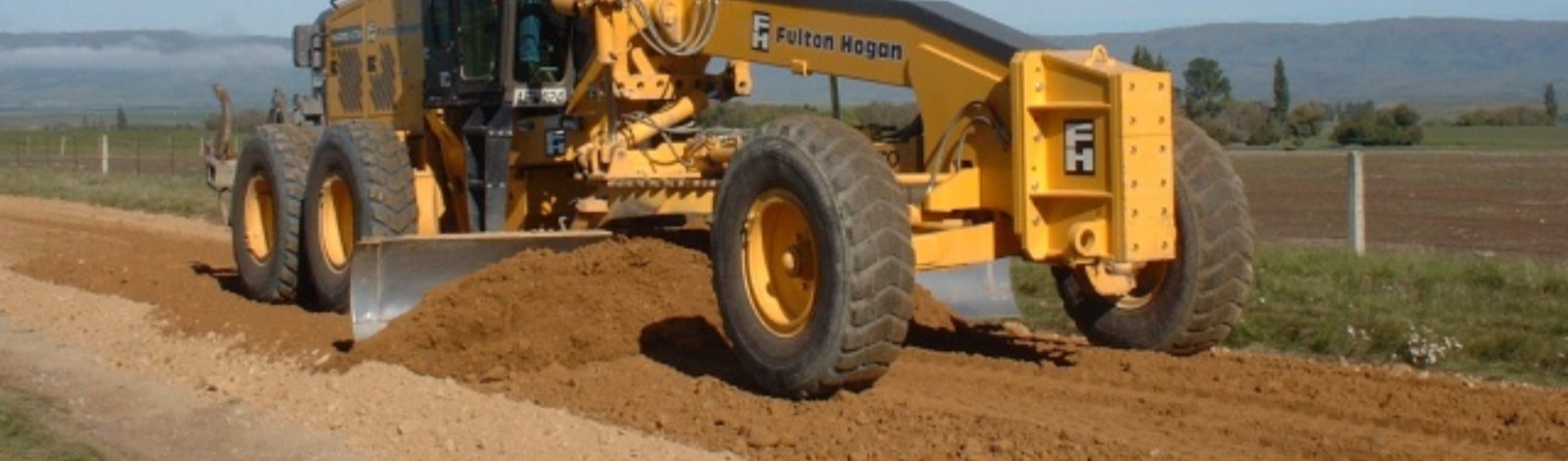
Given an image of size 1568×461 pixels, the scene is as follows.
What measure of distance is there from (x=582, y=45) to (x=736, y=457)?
4.91 metres

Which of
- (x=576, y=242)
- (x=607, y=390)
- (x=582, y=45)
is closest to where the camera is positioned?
(x=607, y=390)

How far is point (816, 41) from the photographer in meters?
10.9

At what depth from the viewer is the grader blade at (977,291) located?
515 inches

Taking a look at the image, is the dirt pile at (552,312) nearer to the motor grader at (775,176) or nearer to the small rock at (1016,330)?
the motor grader at (775,176)

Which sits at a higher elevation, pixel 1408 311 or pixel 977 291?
pixel 977 291

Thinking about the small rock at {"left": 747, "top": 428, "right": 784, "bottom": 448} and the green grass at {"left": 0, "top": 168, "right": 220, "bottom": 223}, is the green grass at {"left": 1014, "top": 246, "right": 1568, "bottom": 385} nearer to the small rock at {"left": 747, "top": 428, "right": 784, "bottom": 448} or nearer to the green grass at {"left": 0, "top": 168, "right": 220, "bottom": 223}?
the small rock at {"left": 747, "top": 428, "right": 784, "bottom": 448}

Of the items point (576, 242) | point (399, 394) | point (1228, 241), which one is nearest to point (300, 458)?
point (399, 394)

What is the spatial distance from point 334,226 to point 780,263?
5.00 m

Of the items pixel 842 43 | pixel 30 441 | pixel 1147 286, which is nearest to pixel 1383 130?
pixel 1147 286

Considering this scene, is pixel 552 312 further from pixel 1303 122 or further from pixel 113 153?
pixel 113 153

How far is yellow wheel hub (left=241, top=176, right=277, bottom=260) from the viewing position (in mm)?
15602

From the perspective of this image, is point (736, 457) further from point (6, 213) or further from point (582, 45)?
point (6, 213)

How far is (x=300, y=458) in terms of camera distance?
915 cm

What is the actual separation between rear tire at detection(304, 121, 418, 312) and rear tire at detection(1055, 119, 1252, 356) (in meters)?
4.90
